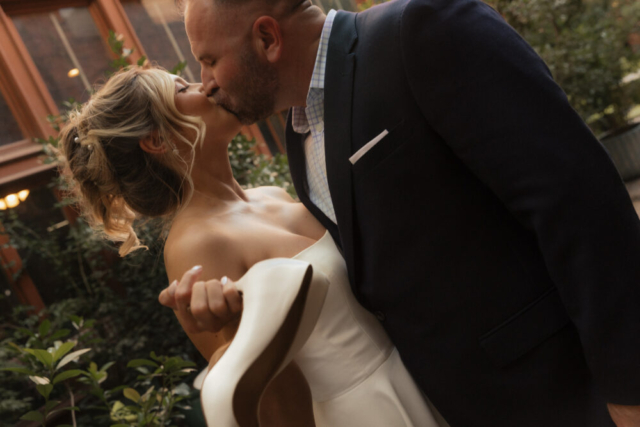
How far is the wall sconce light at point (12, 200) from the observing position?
366 cm

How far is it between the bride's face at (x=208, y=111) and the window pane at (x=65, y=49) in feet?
9.92

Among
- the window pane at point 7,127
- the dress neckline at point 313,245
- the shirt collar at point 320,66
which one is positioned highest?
the window pane at point 7,127

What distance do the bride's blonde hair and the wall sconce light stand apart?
235 centimetres

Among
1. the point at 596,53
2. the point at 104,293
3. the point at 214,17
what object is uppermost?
the point at 214,17

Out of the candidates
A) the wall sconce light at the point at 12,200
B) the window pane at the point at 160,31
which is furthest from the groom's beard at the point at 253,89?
the window pane at the point at 160,31

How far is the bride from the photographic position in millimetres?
1337

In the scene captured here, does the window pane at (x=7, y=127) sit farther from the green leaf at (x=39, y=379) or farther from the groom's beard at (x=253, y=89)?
the groom's beard at (x=253, y=89)

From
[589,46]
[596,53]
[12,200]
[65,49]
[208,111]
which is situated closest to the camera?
[208,111]

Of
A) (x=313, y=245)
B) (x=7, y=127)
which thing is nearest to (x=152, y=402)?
(x=313, y=245)

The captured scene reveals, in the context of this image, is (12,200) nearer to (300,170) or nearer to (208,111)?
(208,111)

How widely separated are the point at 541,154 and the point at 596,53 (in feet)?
20.8

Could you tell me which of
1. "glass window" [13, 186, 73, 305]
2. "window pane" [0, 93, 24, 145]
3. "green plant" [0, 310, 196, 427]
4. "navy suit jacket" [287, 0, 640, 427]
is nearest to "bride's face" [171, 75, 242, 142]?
"navy suit jacket" [287, 0, 640, 427]

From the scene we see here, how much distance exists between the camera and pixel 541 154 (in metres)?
1.04

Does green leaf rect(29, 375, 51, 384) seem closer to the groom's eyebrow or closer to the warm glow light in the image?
the groom's eyebrow
